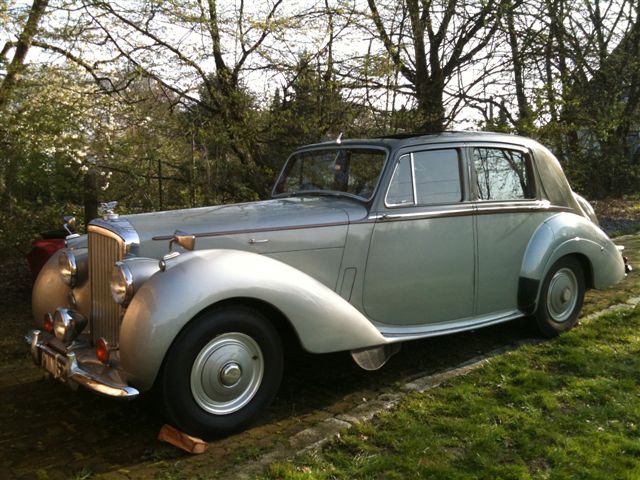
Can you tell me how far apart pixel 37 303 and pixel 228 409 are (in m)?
1.72

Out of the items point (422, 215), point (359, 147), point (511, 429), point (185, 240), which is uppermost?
point (359, 147)

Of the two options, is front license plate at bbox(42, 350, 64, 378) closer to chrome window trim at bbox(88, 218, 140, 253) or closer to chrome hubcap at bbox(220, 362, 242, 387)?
chrome window trim at bbox(88, 218, 140, 253)

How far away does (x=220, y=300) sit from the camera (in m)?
3.12

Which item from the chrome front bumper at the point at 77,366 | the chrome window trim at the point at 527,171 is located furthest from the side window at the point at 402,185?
the chrome front bumper at the point at 77,366

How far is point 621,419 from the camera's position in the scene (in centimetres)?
337

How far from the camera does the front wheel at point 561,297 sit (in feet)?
16.0

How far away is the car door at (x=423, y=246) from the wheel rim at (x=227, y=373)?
3.29 ft

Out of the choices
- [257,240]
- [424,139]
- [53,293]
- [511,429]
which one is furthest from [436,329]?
[53,293]

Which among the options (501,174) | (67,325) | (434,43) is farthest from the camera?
(434,43)

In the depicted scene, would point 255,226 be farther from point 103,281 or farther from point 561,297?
point 561,297

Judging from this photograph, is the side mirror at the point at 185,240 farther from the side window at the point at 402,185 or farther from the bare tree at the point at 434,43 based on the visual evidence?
the bare tree at the point at 434,43

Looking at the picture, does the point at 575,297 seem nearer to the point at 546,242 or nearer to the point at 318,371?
the point at 546,242

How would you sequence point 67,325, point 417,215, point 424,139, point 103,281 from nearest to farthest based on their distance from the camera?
point 67,325
point 103,281
point 417,215
point 424,139

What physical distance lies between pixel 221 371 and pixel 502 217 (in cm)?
267
